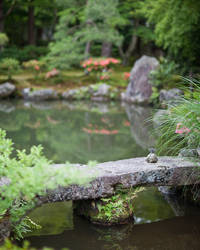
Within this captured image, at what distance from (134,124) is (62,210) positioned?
223 inches

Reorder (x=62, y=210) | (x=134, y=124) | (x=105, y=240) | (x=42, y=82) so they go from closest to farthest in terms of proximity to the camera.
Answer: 1. (x=105, y=240)
2. (x=62, y=210)
3. (x=134, y=124)
4. (x=42, y=82)

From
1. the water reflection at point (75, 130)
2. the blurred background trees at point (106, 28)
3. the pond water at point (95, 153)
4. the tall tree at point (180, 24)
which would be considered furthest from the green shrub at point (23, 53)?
the tall tree at point (180, 24)

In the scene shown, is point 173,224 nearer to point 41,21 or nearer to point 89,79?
point 89,79

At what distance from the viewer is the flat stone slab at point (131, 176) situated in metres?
3.22

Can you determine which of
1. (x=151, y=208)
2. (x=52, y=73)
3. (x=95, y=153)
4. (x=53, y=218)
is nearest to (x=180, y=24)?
(x=95, y=153)

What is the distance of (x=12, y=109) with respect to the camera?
11.1m

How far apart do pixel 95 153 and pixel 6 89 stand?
8216 mm

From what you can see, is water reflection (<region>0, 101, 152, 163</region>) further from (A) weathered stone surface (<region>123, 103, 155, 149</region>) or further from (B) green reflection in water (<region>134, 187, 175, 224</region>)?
(B) green reflection in water (<region>134, 187, 175, 224</region>)

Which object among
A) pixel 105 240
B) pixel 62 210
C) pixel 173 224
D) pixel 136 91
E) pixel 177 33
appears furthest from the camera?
pixel 136 91

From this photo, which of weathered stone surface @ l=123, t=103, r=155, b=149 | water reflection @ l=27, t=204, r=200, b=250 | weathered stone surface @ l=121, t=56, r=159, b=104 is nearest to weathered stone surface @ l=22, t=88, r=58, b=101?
weathered stone surface @ l=121, t=56, r=159, b=104

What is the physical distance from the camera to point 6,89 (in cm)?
1362

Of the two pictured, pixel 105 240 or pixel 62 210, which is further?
pixel 62 210

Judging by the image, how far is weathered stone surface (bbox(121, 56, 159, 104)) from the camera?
13.1 metres

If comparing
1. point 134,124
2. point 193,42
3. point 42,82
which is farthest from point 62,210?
point 42,82
